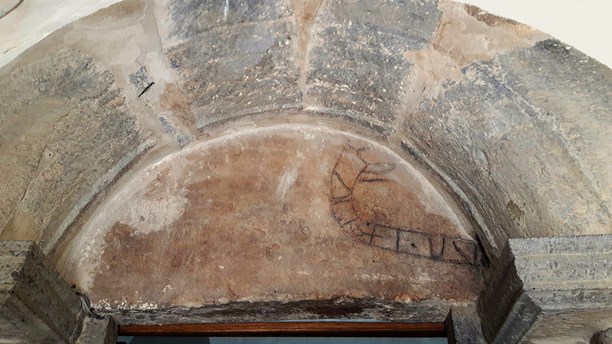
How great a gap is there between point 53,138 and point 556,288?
1622 mm

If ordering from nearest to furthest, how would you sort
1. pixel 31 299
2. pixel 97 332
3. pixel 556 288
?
1. pixel 556 288
2. pixel 31 299
3. pixel 97 332

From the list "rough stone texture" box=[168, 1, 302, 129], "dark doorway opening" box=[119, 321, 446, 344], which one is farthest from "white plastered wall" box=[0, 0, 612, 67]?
"dark doorway opening" box=[119, 321, 446, 344]

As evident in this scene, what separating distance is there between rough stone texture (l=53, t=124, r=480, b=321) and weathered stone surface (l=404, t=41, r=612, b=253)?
10.8 inches

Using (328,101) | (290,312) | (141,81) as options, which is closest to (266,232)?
(290,312)

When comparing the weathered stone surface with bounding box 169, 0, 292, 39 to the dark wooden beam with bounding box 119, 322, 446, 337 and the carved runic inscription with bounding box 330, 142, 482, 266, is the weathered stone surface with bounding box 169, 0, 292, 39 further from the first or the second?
the dark wooden beam with bounding box 119, 322, 446, 337

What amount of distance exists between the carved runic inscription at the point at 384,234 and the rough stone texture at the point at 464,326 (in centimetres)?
20

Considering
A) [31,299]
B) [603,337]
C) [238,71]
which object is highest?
[238,71]

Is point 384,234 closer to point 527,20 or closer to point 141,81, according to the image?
point 527,20

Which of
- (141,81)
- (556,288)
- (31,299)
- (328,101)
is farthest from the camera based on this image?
(328,101)

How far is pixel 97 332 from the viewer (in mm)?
1944

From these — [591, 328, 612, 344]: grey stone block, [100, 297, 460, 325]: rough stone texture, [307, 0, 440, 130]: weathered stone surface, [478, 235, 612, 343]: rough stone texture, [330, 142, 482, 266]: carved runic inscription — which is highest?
[307, 0, 440, 130]: weathered stone surface

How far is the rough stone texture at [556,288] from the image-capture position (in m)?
1.53

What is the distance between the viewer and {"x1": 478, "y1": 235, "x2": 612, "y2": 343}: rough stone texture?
1532mm

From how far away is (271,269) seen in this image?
209 centimetres
